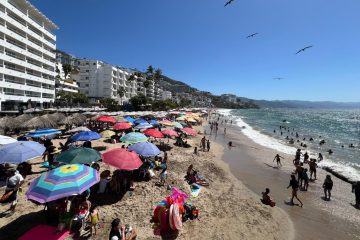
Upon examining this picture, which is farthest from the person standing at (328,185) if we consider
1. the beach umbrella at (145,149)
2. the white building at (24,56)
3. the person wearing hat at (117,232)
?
the white building at (24,56)

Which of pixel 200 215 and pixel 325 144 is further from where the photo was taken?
pixel 325 144

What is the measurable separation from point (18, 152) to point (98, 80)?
8957 cm

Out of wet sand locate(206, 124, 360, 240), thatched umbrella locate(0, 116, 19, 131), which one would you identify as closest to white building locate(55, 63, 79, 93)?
thatched umbrella locate(0, 116, 19, 131)

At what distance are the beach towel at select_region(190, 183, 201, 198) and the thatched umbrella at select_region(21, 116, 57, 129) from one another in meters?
15.7

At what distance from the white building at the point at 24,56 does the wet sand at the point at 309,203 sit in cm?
4109

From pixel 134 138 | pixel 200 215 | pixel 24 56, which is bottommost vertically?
pixel 200 215

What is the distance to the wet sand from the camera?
1105 centimetres

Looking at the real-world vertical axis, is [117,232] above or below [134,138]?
below

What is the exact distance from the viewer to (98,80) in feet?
314

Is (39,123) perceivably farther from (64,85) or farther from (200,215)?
(64,85)

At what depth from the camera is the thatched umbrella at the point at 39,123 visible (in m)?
21.5

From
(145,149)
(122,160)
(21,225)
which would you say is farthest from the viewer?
(145,149)

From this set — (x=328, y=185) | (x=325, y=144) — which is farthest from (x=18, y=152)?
(x=325, y=144)

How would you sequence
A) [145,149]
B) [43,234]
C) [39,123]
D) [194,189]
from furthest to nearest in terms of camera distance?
[39,123] < [145,149] < [194,189] < [43,234]
